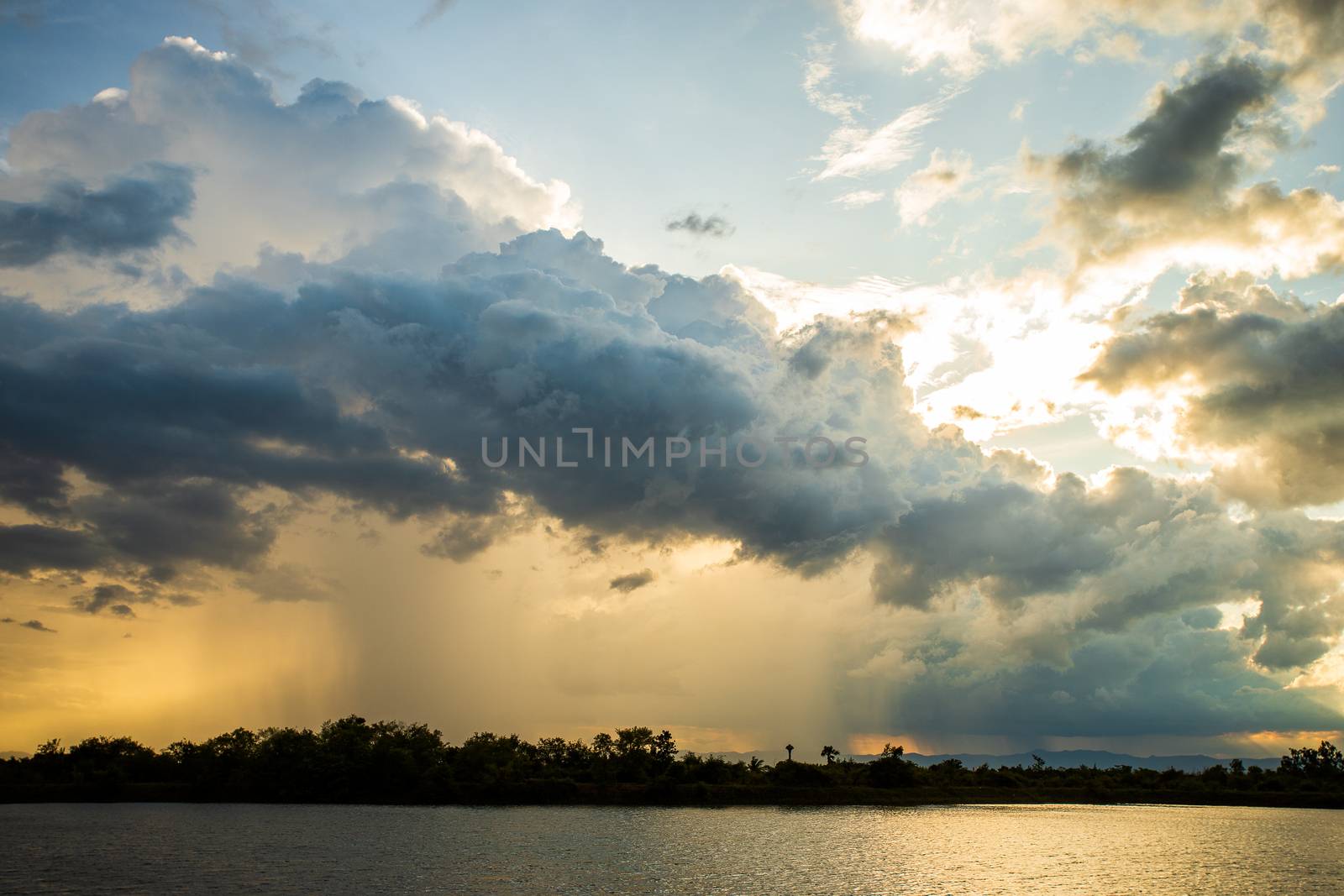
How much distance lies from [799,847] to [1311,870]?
66.8 meters

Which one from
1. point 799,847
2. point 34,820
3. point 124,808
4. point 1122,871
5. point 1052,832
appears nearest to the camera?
point 1122,871

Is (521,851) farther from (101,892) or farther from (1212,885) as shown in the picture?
(1212,885)

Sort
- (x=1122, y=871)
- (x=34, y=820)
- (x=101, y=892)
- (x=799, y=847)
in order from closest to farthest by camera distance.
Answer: (x=101, y=892)
(x=1122, y=871)
(x=799, y=847)
(x=34, y=820)

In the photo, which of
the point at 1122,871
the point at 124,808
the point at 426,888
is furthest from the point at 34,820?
the point at 1122,871

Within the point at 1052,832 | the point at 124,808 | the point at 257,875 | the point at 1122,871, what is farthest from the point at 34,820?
the point at 1052,832

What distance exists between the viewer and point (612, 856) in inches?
4540

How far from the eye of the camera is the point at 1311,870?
114 m

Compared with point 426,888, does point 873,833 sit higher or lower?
lower

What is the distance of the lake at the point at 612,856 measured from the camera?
291ft

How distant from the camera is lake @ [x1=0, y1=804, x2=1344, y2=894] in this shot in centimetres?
8856

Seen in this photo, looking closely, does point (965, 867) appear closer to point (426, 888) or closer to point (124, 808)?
point (426, 888)

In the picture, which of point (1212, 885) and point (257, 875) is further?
point (1212, 885)

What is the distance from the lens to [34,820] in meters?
157

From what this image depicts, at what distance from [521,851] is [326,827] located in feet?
157
